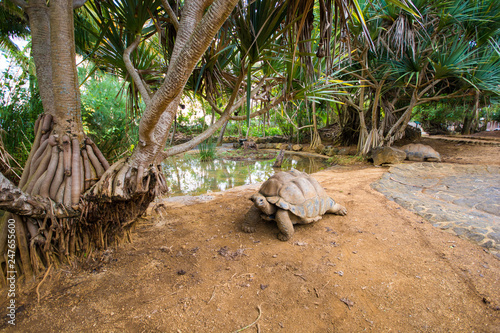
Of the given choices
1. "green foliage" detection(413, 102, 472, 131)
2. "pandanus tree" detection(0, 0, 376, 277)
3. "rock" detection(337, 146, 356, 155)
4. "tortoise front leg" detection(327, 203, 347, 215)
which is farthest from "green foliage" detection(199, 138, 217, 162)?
"green foliage" detection(413, 102, 472, 131)

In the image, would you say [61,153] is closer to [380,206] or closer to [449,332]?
[449,332]

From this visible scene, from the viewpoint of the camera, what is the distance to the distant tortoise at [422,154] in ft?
22.4

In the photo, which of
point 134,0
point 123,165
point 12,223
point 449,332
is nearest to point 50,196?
point 12,223

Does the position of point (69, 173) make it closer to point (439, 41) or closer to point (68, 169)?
point (68, 169)

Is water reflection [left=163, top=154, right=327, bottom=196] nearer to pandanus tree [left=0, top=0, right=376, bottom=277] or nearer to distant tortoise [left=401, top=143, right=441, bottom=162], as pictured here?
distant tortoise [left=401, top=143, right=441, bottom=162]

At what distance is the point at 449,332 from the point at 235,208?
2.37 m

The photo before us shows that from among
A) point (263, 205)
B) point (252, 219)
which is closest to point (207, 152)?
point (252, 219)

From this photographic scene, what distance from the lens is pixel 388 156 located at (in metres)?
6.77

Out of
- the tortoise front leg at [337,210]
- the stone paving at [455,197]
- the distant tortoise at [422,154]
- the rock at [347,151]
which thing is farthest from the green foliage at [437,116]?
the tortoise front leg at [337,210]

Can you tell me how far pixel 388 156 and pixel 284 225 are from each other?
5.99 m

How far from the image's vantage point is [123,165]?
1864 millimetres

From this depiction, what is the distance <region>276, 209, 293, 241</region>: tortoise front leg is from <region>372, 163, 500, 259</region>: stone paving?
5.49 feet

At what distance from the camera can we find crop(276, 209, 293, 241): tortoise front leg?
7.64ft

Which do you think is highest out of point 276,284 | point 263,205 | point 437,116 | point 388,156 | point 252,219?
point 437,116
